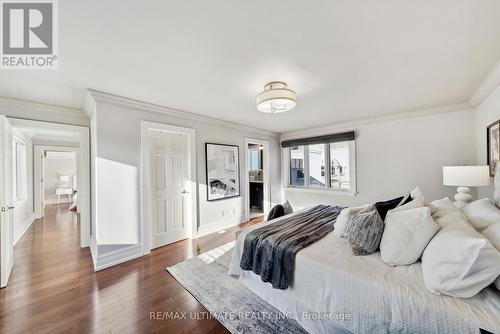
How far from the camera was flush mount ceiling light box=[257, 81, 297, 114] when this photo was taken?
2.15 metres

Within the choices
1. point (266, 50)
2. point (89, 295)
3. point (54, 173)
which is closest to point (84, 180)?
point (89, 295)

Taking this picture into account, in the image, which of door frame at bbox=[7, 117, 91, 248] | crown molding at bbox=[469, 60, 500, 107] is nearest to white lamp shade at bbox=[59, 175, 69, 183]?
door frame at bbox=[7, 117, 91, 248]

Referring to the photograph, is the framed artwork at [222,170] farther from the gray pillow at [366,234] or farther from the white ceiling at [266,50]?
the gray pillow at [366,234]

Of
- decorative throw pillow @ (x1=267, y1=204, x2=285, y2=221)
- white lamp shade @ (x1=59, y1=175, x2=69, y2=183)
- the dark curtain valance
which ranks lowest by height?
decorative throw pillow @ (x1=267, y1=204, x2=285, y2=221)

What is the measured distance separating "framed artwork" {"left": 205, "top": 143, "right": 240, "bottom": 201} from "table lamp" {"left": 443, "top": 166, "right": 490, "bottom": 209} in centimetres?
351

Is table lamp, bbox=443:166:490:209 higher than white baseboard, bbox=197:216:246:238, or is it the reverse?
table lamp, bbox=443:166:490:209

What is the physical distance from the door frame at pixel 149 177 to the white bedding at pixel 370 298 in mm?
2134

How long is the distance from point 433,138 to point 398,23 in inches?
120

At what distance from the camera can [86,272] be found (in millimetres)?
2508

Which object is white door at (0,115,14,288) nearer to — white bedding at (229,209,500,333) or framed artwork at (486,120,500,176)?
white bedding at (229,209,500,333)

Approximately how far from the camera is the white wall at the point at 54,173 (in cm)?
749

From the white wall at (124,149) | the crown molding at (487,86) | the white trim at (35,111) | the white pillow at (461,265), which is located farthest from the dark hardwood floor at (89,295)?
the crown molding at (487,86)

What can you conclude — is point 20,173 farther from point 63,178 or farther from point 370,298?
point 370,298

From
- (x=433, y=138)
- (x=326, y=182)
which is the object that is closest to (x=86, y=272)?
(x=326, y=182)
